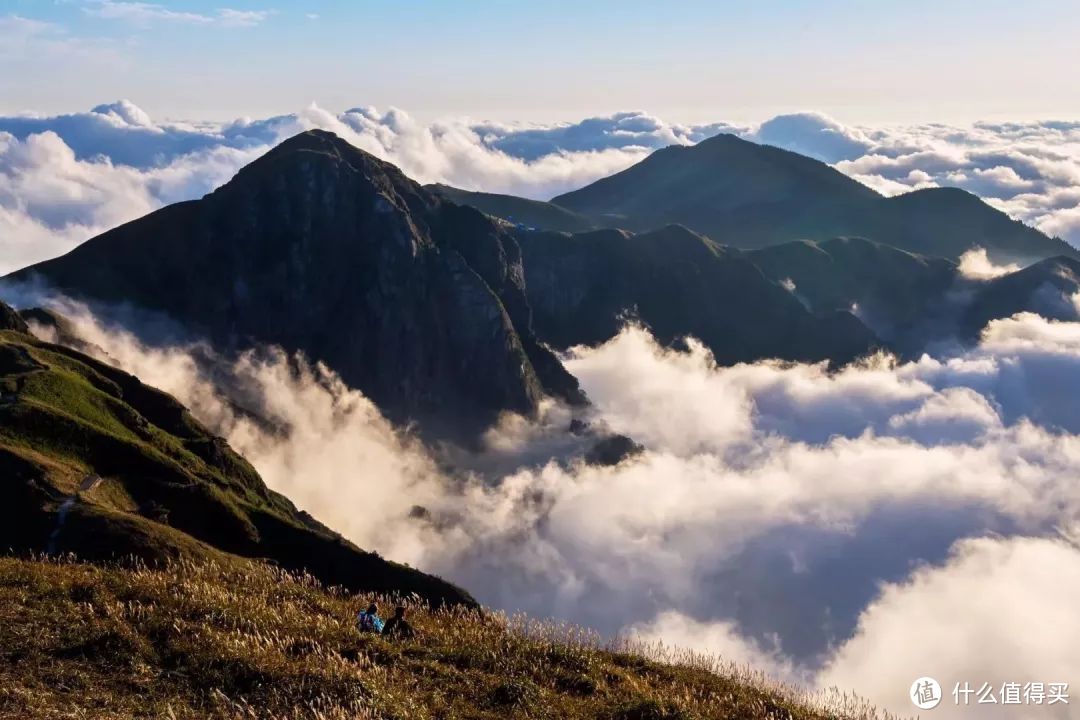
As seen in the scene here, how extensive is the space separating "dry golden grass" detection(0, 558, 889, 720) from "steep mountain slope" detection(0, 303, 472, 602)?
5210 centimetres

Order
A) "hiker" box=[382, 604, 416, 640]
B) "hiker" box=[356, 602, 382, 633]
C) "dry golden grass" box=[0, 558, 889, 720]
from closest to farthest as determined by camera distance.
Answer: "dry golden grass" box=[0, 558, 889, 720]
"hiker" box=[356, 602, 382, 633]
"hiker" box=[382, 604, 416, 640]

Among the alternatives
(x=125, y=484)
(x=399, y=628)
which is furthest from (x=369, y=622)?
(x=125, y=484)

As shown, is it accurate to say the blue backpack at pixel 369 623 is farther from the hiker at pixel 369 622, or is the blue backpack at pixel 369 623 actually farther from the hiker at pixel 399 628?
the hiker at pixel 399 628

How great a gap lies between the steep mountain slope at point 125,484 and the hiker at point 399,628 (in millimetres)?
54351

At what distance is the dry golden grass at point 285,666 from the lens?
1834 cm

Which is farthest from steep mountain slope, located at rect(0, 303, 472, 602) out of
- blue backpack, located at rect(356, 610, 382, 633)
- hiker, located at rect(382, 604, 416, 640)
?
hiker, located at rect(382, 604, 416, 640)

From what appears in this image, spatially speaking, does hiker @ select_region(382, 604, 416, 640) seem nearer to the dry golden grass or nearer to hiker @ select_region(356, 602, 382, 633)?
hiker @ select_region(356, 602, 382, 633)

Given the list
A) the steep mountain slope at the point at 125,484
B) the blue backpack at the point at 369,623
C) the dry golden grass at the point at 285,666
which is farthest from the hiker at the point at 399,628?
the steep mountain slope at the point at 125,484

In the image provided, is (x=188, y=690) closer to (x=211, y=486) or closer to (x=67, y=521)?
(x=67, y=521)

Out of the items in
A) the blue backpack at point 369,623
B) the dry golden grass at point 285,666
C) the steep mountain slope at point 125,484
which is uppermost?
the steep mountain slope at point 125,484

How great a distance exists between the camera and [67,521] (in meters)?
78.3

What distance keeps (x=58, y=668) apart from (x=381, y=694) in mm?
7575

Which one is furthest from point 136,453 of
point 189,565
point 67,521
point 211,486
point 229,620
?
point 229,620

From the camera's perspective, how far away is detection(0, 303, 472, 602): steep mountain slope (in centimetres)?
7894
